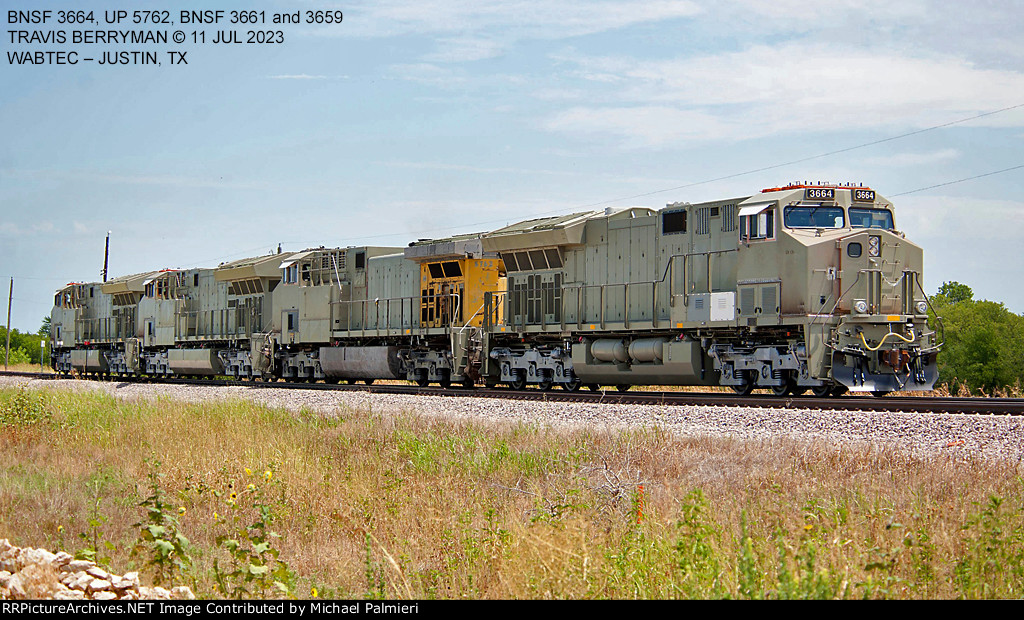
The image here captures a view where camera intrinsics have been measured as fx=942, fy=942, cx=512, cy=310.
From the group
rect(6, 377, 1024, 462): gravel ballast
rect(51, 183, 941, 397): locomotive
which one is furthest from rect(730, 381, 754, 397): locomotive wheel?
rect(6, 377, 1024, 462): gravel ballast

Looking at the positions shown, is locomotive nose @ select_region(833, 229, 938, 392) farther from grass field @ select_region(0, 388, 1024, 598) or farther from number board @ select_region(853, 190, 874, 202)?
grass field @ select_region(0, 388, 1024, 598)

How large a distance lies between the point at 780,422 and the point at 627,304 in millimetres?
6808

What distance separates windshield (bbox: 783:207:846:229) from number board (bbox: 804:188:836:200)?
17 cm

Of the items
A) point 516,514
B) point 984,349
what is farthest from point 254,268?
point 984,349

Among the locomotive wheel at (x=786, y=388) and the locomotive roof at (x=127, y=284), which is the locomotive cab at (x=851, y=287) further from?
the locomotive roof at (x=127, y=284)

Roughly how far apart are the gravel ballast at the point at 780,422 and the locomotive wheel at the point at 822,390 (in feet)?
9.50

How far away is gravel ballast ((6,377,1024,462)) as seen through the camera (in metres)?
9.06

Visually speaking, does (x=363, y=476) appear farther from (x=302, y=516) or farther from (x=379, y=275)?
(x=379, y=275)

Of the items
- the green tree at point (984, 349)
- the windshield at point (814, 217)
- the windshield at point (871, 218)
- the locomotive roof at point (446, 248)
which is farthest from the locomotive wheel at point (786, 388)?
the green tree at point (984, 349)

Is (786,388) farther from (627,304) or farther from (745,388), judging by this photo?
(627,304)

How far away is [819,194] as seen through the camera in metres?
15.3
